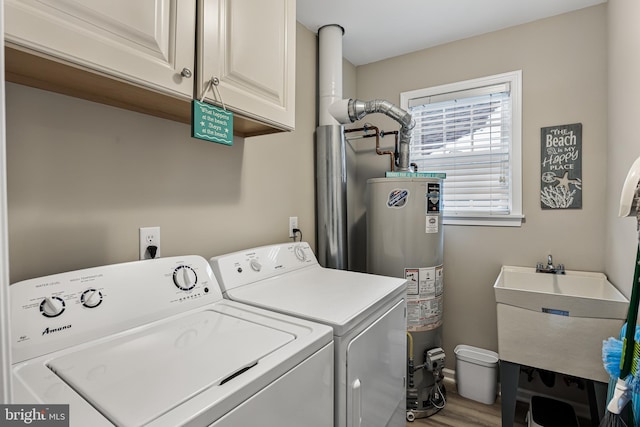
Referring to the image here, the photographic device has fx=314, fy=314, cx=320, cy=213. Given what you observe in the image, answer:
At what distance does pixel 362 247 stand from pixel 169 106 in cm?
189

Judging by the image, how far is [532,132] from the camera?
2092mm

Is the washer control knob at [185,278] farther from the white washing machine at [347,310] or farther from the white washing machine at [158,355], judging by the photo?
the white washing machine at [347,310]

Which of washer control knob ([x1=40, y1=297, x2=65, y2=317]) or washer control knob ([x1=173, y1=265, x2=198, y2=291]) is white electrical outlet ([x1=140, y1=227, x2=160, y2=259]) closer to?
washer control knob ([x1=173, y1=265, x2=198, y2=291])

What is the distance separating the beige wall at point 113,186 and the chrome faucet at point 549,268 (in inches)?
69.3

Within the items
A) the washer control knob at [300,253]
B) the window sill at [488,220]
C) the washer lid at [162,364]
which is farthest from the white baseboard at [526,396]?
the washer lid at [162,364]

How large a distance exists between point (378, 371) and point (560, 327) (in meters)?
1.01

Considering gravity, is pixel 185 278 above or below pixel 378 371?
above

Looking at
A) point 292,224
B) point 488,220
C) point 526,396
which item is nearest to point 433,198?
point 488,220

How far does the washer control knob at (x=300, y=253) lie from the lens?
1.74m

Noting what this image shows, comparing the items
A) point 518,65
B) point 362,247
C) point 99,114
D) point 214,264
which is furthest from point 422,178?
point 99,114

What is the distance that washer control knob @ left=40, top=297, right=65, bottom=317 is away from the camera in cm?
82

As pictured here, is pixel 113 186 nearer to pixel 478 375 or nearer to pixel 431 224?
pixel 431 224

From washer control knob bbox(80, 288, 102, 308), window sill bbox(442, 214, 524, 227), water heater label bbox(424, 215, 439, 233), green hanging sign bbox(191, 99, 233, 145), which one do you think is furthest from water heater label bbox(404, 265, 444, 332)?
washer control knob bbox(80, 288, 102, 308)

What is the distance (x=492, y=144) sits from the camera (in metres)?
2.24
